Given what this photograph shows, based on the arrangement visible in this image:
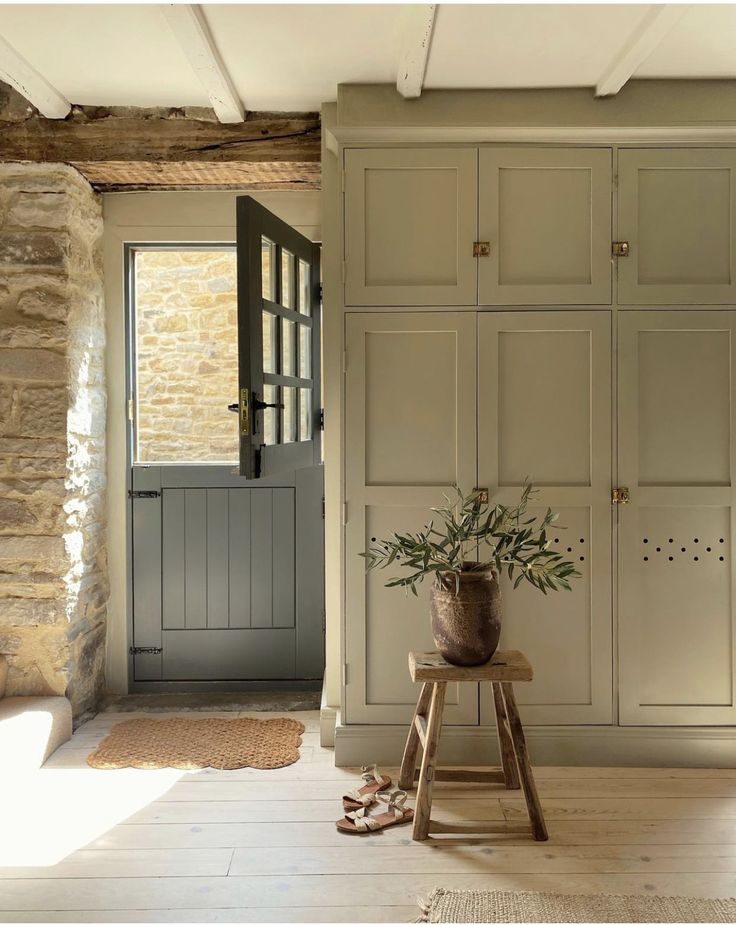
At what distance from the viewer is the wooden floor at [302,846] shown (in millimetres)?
2205

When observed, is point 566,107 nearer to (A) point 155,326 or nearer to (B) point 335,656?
(B) point 335,656

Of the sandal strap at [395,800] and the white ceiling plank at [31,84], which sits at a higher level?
the white ceiling plank at [31,84]

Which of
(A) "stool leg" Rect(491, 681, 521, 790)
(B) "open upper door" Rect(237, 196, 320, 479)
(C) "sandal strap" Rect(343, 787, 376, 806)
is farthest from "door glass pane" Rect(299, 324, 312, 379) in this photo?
(C) "sandal strap" Rect(343, 787, 376, 806)

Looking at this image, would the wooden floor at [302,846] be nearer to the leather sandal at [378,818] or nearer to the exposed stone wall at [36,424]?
the leather sandal at [378,818]

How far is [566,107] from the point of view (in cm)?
307

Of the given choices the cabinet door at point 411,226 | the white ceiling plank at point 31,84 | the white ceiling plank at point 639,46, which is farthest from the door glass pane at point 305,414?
the white ceiling plank at point 639,46

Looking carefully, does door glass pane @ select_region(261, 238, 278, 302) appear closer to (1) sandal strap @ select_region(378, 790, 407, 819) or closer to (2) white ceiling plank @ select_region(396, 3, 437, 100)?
(2) white ceiling plank @ select_region(396, 3, 437, 100)

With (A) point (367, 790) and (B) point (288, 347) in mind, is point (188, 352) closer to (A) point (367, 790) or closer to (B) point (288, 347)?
(B) point (288, 347)

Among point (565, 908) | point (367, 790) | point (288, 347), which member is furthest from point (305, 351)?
point (565, 908)

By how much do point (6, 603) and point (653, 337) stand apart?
2906mm

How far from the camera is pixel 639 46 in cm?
267

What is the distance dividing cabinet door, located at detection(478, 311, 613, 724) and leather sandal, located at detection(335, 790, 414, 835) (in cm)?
56

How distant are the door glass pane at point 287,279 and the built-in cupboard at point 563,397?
37cm

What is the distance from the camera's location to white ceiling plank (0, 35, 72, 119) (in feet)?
9.30
